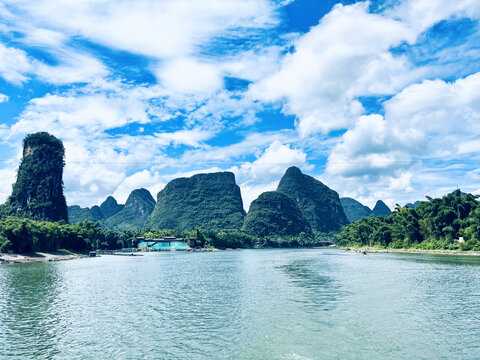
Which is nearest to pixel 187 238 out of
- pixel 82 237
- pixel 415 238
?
pixel 82 237

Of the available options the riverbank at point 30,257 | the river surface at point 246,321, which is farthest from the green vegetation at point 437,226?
the riverbank at point 30,257

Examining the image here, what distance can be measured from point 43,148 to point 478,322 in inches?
6702

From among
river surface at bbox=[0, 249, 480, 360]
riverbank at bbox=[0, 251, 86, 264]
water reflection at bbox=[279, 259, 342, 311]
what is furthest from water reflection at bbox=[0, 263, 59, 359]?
riverbank at bbox=[0, 251, 86, 264]

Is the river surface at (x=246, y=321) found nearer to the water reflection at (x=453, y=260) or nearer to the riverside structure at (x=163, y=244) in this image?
the water reflection at (x=453, y=260)

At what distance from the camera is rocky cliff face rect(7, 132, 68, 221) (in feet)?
469

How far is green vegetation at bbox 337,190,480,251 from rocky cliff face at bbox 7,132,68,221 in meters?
Result: 130

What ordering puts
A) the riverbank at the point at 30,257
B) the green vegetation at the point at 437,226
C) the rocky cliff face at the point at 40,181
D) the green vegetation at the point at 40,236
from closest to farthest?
the riverbank at the point at 30,257 < the green vegetation at the point at 40,236 < the green vegetation at the point at 437,226 < the rocky cliff face at the point at 40,181

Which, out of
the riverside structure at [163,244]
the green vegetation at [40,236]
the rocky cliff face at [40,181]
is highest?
the rocky cliff face at [40,181]

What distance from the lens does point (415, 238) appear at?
104 metres

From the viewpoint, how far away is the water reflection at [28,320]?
55.1 ft

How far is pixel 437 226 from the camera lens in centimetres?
9144

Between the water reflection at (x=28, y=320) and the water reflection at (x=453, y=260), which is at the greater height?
the water reflection at (x=28, y=320)

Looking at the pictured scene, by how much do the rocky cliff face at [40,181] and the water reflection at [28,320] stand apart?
119 metres

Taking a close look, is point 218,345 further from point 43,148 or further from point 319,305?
point 43,148
